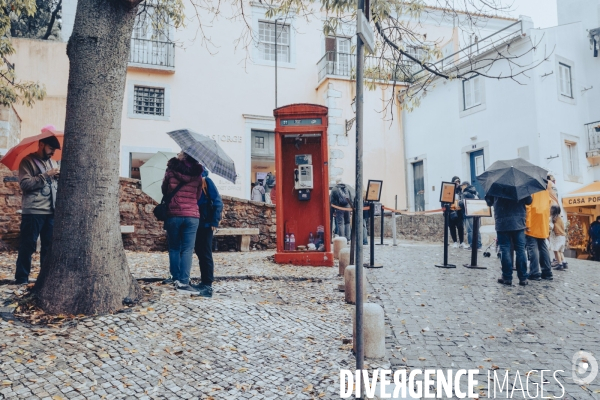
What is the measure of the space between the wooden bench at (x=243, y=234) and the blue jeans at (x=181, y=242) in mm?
4759

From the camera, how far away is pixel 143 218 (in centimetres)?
1016

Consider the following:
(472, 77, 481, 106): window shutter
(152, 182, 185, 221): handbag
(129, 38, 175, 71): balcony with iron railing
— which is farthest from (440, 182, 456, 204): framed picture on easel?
(129, 38, 175, 71): balcony with iron railing

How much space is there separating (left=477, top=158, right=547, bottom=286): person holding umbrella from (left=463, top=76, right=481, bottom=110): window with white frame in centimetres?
1186

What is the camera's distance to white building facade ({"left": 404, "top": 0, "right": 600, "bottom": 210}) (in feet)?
51.8

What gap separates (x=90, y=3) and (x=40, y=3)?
56.3 ft

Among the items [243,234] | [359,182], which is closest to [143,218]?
[243,234]

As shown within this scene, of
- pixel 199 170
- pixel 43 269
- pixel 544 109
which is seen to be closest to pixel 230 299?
pixel 199 170

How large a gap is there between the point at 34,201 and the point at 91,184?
1.62 m

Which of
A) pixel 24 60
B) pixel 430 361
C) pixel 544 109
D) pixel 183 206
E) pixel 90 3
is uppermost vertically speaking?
pixel 24 60

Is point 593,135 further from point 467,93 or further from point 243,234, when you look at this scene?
point 243,234

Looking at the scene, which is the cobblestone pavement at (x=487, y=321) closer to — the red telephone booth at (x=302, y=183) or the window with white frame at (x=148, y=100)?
the red telephone booth at (x=302, y=183)

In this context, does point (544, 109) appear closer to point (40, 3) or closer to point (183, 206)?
point (183, 206)

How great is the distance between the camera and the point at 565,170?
16500mm

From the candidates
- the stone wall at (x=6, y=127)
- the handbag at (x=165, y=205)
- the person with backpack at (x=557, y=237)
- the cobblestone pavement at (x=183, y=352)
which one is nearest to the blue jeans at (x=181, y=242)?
the handbag at (x=165, y=205)
